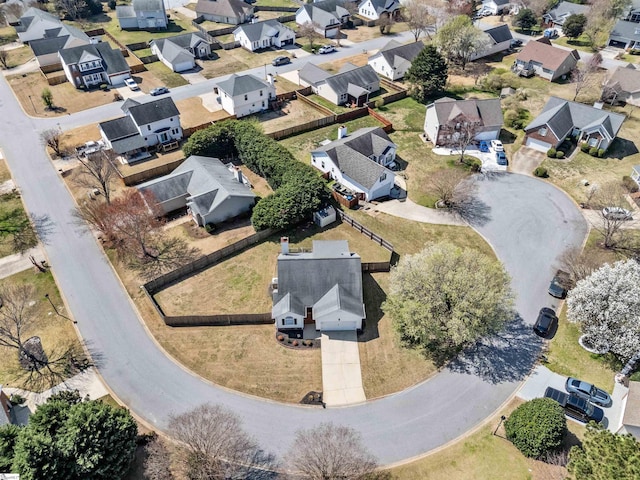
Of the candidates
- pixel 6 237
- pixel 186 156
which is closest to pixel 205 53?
pixel 186 156

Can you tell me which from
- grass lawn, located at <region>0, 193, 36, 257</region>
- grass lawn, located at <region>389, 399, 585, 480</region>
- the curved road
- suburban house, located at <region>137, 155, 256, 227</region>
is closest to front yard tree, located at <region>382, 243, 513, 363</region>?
the curved road

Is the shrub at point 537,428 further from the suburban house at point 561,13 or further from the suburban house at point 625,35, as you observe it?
the suburban house at point 561,13

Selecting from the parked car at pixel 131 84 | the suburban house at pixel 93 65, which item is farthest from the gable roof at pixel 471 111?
the suburban house at pixel 93 65

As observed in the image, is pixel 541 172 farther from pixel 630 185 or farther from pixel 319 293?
pixel 319 293

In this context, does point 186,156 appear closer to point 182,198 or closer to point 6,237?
point 182,198

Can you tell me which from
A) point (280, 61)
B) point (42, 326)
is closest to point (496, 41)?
point (280, 61)
